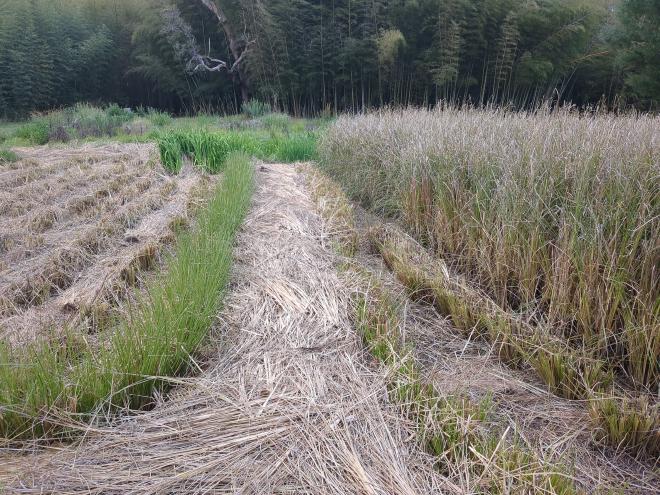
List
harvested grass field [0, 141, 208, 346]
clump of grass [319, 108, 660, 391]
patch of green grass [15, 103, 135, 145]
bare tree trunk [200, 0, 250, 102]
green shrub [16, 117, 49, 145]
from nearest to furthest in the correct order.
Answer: clump of grass [319, 108, 660, 391] → harvested grass field [0, 141, 208, 346] → green shrub [16, 117, 49, 145] → patch of green grass [15, 103, 135, 145] → bare tree trunk [200, 0, 250, 102]

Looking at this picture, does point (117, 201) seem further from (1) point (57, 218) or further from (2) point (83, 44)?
(2) point (83, 44)

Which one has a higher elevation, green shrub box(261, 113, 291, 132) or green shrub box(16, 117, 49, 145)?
green shrub box(16, 117, 49, 145)

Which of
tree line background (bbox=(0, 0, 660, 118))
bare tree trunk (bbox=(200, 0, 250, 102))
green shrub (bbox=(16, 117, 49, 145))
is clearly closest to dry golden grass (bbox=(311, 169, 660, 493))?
tree line background (bbox=(0, 0, 660, 118))

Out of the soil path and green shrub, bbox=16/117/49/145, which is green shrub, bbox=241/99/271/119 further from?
the soil path

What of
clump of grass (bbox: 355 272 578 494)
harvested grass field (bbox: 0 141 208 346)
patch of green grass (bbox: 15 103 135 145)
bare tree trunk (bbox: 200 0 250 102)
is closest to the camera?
clump of grass (bbox: 355 272 578 494)

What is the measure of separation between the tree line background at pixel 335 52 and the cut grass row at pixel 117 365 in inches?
256

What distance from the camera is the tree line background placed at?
10.2 metres

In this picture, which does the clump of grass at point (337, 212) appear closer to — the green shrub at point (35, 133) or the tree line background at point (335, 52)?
the tree line background at point (335, 52)

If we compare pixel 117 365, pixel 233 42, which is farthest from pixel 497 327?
pixel 233 42

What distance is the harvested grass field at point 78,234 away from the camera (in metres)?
2.16

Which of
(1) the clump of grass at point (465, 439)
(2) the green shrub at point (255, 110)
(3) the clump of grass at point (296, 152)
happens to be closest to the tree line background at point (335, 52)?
(2) the green shrub at point (255, 110)

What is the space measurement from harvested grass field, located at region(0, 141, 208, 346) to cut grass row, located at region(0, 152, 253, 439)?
18 centimetres

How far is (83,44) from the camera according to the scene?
16.2 meters

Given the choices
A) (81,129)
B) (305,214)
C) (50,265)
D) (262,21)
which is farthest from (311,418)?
(262,21)
